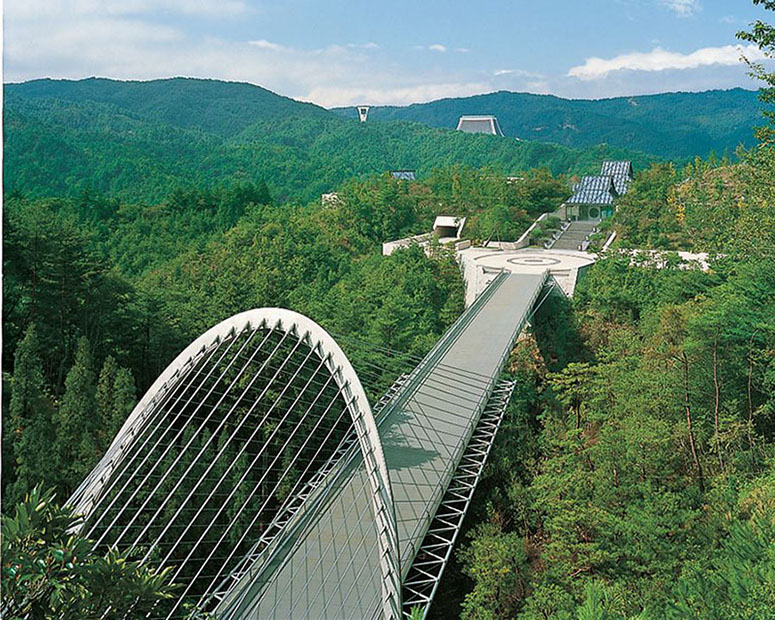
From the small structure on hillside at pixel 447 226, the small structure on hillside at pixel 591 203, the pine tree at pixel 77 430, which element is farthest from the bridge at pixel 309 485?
the small structure on hillside at pixel 591 203

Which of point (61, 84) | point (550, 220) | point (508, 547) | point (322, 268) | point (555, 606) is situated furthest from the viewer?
point (61, 84)

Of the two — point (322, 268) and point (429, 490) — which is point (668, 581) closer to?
point (429, 490)

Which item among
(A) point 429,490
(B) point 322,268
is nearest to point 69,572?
(A) point 429,490

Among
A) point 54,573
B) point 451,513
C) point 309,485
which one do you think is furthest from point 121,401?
point 54,573

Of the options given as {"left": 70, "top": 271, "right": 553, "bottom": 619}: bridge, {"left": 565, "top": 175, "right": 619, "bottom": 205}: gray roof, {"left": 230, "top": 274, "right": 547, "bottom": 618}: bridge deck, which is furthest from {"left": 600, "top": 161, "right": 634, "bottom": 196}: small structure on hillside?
{"left": 70, "top": 271, "right": 553, "bottom": 619}: bridge

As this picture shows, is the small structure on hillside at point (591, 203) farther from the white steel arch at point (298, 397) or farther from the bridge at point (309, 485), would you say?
the white steel arch at point (298, 397)

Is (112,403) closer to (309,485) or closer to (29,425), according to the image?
(29,425)

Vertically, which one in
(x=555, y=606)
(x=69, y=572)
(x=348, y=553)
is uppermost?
(x=69, y=572)

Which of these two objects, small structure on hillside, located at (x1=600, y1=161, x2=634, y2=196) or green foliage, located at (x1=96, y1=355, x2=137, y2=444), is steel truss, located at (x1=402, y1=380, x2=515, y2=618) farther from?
small structure on hillside, located at (x1=600, y1=161, x2=634, y2=196)
